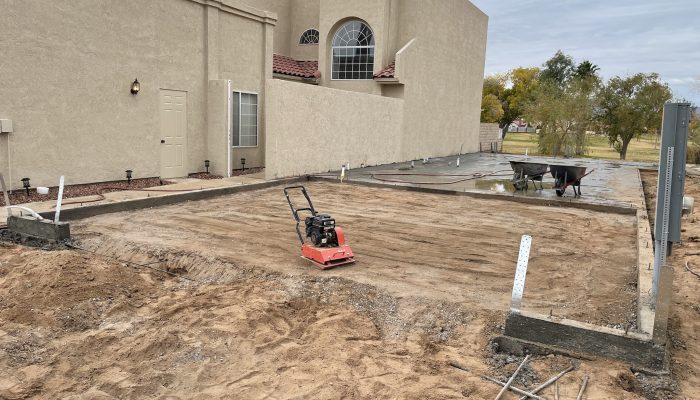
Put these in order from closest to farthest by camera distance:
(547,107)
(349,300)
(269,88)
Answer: (349,300)
(269,88)
(547,107)

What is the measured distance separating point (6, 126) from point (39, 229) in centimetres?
375

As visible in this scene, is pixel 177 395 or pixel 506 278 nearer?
pixel 177 395

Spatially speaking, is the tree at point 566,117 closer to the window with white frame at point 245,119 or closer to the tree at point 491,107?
the tree at point 491,107

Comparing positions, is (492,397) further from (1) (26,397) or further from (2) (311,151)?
Answer: (2) (311,151)

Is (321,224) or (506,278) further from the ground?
(321,224)

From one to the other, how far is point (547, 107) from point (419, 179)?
67.9 feet

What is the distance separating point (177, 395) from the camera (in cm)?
382

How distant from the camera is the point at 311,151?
51.5ft

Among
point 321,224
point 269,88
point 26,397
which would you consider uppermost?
point 269,88

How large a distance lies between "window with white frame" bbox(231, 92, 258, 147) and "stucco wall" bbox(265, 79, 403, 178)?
5.95 ft

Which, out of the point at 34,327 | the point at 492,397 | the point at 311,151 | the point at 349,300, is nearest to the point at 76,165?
the point at 311,151

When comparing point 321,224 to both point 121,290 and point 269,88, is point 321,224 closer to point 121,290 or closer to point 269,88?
point 121,290

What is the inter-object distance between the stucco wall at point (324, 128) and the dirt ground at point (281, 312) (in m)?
5.57

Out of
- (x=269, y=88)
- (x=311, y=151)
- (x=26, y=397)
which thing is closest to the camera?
(x=26, y=397)
